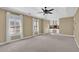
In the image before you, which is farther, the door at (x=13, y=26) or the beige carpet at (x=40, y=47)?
the door at (x=13, y=26)

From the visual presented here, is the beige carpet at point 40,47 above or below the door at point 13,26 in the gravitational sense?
below

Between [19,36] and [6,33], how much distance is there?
76.9 inches

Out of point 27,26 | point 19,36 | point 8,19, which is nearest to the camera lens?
point 8,19

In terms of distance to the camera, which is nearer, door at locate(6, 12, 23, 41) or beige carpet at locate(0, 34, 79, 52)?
beige carpet at locate(0, 34, 79, 52)

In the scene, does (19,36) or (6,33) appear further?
(19,36)

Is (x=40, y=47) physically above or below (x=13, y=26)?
below

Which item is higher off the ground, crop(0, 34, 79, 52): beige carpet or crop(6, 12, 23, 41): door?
crop(6, 12, 23, 41): door

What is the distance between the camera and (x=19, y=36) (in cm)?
888

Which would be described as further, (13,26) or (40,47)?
(13,26)
